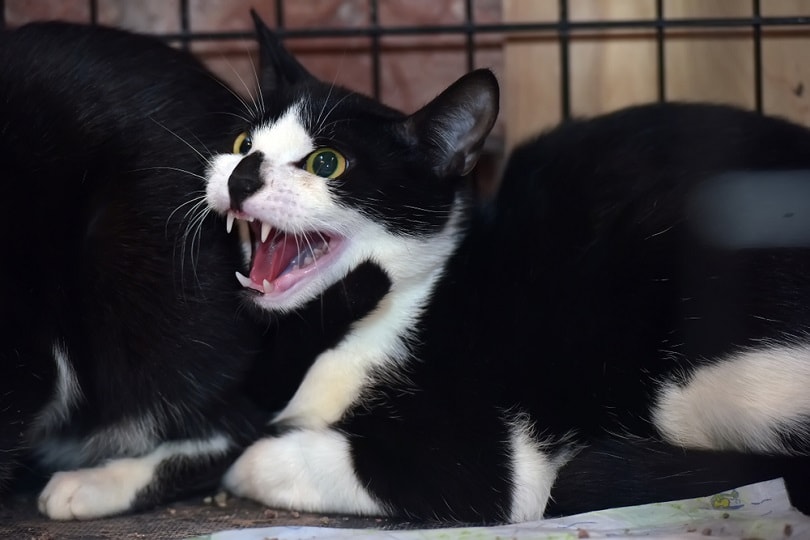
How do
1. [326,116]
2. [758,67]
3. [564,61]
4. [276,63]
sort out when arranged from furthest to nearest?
[564,61] < [758,67] < [276,63] < [326,116]

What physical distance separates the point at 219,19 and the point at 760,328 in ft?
4.72

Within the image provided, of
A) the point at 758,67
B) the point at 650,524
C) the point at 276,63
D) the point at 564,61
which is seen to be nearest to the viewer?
the point at 650,524

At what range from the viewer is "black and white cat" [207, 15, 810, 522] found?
1174 millimetres

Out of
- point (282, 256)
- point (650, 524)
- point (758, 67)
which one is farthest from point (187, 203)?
point (758, 67)

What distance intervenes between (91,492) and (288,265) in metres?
0.41

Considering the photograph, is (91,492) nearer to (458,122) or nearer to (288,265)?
(288,265)

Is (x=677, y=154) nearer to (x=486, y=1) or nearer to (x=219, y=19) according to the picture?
(x=486, y=1)

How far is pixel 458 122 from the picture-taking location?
1.31 metres

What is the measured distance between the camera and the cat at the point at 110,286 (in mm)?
1256

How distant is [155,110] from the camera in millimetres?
1344

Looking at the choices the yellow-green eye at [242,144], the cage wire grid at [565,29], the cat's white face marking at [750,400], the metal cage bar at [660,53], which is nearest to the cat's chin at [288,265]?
the yellow-green eye at [242,144]

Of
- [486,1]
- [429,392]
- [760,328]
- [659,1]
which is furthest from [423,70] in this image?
[760,328]

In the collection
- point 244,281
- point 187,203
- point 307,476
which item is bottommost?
point 307,476

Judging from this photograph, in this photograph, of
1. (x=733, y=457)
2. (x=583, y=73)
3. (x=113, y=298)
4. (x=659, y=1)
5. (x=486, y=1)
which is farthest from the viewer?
(x=486, y=1)
